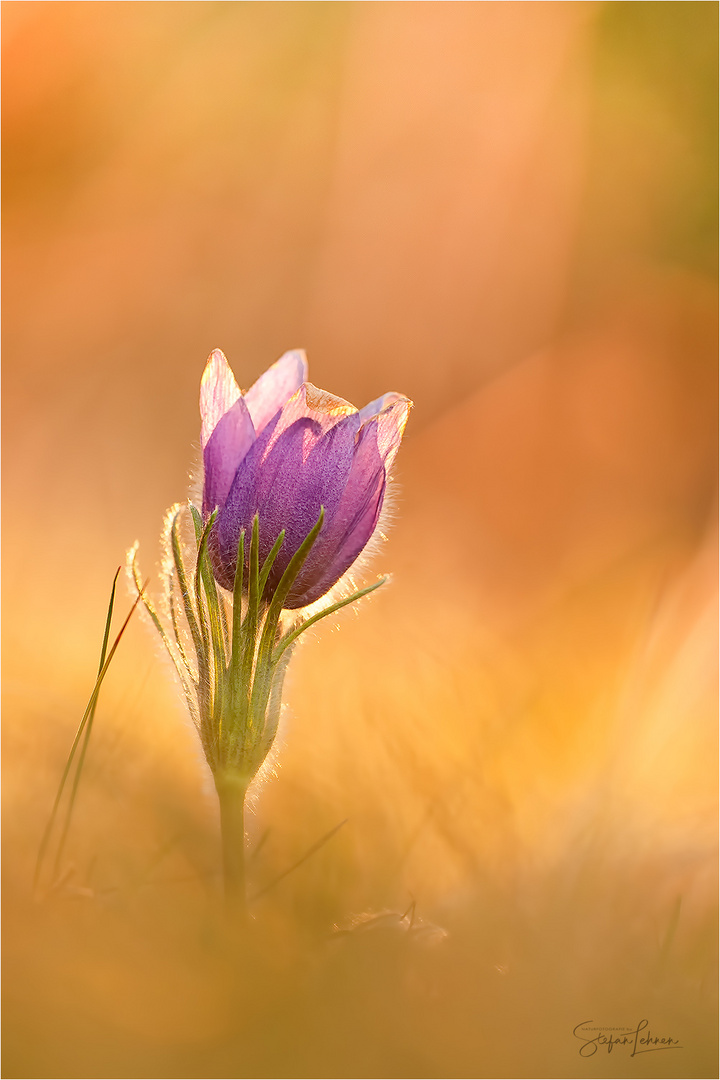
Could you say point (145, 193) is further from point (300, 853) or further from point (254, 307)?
point (300, 853)

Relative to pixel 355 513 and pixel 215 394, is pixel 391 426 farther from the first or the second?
pixel 215 394

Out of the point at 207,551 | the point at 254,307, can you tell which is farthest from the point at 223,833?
the point at 254,307

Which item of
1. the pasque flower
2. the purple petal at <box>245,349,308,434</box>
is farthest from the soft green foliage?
the purple petal at <box>245,349,308,434</box>

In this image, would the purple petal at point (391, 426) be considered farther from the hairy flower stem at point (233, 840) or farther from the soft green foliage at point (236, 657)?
the hairy flower stem at point (233, 840)
